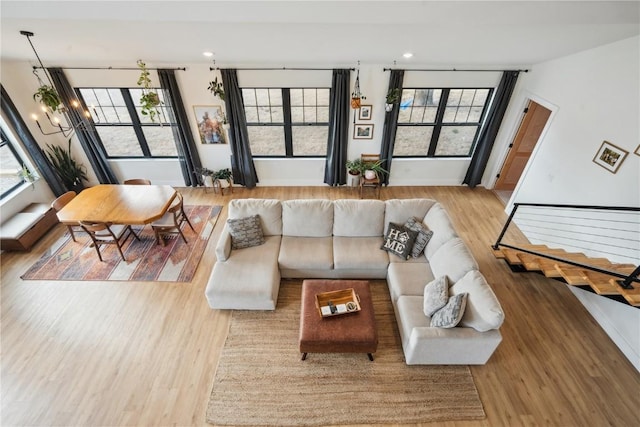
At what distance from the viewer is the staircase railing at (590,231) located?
309 cm

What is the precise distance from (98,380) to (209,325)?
3.63 ft

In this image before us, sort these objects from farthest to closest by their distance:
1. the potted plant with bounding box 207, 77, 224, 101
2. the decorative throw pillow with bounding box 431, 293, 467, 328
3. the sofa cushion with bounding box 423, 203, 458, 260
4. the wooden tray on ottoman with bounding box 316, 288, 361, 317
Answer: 1. the potted plant with bounding box 207, 77, 224, 101
2. the sofa cushion with bounding box 423, 203, 458, 260
3. the wooden tray on ottoman with bounding box 316, 288, 361, 317
4. the decorative throw pillow with bounding box 431, 293, 467, 328

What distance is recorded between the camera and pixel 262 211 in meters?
3.89

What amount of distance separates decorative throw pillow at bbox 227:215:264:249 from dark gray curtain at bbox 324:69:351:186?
258 centimetres

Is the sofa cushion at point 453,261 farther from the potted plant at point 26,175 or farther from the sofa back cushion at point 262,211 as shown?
the potted plant at point 26,175

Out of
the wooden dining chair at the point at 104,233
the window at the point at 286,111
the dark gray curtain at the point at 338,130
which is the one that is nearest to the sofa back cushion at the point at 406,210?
the dark gray curtain at the point at 338,130

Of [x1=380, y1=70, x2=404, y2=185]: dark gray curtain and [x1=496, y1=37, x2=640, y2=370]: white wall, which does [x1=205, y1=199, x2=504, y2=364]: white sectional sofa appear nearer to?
[x1=496, y1=37, x2=640, y2=370]: white wall

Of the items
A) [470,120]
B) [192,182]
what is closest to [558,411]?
[470,120]

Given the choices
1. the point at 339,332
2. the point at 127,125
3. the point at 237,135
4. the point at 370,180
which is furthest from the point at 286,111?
the point at 339,332

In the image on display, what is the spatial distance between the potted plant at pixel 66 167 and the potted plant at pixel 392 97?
6117 mm

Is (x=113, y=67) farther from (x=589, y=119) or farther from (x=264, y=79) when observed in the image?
(x=589, y=119)

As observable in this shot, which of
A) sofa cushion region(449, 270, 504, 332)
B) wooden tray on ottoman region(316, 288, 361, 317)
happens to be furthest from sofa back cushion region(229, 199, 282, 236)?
sofa cushion region(449, 270, 504, 332)

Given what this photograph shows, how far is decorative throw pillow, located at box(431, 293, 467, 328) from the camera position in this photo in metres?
2.63

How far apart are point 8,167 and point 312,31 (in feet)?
18.8
